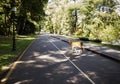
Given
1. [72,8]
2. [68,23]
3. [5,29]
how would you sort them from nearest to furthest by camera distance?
[5,29] < [72,8] < [68,23]

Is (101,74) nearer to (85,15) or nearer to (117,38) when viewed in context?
(117,38)

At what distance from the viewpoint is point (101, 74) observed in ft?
36.5

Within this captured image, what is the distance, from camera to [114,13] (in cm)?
5738

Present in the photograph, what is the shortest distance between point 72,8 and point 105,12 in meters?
12.6

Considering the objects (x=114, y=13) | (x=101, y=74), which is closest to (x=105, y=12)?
(x=114, y=13)

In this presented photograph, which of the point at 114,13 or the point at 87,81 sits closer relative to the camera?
the point at 87,81

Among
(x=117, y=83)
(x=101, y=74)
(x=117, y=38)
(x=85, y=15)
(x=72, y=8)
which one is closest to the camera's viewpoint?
(x=117, y=83)

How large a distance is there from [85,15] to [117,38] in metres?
18.6

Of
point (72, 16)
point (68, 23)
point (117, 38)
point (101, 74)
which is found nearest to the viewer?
point (101, 74)

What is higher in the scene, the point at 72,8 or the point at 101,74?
the point at 72,8

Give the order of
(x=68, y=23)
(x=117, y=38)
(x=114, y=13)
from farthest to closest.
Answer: (x=68, y=23) → (x=114, y=13) → (x=117, y=38)

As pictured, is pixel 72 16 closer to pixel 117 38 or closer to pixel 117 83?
pixel 117 38

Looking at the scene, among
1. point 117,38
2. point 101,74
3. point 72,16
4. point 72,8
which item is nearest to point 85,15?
point 72,8

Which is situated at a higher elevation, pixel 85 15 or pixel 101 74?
pixel 85 15
